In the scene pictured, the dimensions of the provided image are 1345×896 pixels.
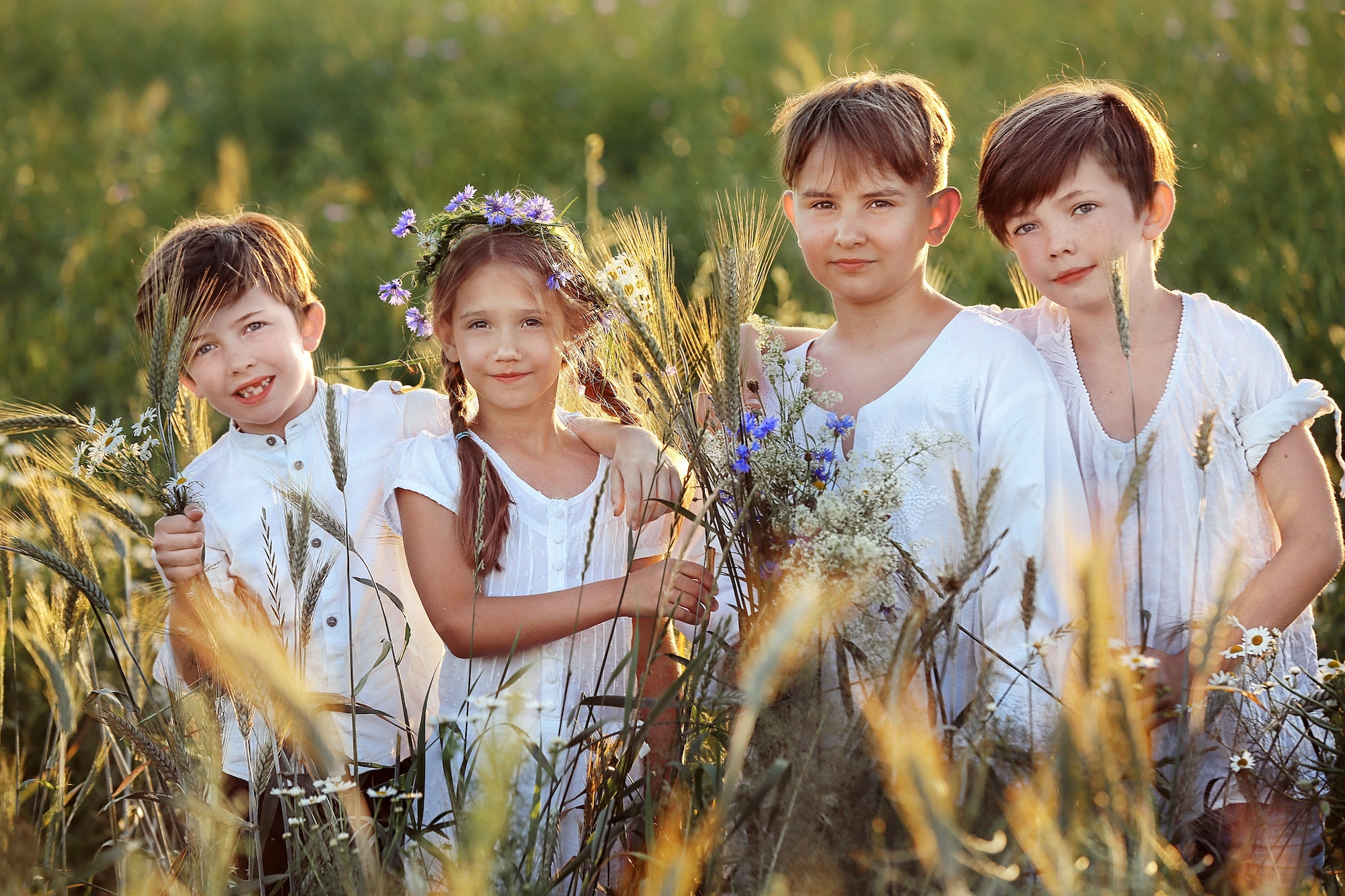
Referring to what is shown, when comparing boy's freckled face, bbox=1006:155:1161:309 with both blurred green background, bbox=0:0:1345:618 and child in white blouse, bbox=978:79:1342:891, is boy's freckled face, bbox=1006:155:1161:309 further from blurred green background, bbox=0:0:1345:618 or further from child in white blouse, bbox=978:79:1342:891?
blurred green background, bbox=0:0:1345:618

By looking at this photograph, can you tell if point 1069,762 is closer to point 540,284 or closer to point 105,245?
point 540,284

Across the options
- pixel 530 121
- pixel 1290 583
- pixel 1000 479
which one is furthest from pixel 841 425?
pixel 530 121

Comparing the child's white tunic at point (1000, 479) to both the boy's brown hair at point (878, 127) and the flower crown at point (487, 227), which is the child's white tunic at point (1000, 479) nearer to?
the boy's brown hair at point (878, 127)

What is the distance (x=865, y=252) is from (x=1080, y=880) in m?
1.37

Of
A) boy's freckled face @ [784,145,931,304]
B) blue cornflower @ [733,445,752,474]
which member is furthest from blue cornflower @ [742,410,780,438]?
boy's freckled face @ [784,145,931,304]

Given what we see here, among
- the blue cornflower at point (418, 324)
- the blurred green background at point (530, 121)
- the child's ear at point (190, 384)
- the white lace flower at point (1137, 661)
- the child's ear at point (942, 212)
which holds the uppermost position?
the blurred green background at point (530, 121)

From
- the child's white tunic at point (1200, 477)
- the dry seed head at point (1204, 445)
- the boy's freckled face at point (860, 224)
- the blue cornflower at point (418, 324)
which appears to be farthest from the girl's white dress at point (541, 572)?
the dry seed head at point (1204, 445)

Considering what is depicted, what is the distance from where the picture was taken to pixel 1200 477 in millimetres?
2443

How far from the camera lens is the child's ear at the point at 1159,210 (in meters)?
2.53

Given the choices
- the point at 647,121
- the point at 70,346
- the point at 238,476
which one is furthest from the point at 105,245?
the point at 238,476

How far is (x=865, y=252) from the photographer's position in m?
2.50

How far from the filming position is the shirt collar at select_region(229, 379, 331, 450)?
2773mm

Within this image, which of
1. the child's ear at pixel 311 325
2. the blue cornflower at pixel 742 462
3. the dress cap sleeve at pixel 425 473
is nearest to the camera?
the blue cornflower at pixel 742 462

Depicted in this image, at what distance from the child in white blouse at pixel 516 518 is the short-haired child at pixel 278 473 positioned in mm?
153
